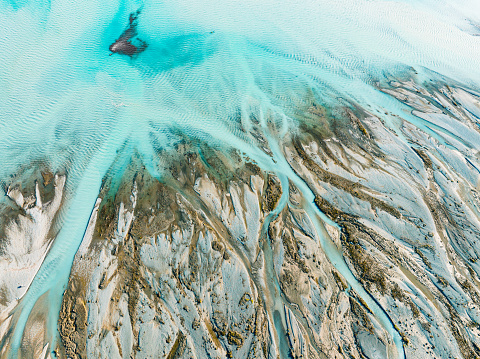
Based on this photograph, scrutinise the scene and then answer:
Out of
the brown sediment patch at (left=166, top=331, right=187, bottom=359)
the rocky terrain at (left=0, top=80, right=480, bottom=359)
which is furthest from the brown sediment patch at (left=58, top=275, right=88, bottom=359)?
the brown sediment patch at (left=166, top=331, right=187, bottom=359)

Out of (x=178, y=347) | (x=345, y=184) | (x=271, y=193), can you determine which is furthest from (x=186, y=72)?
(x=178, y=347)

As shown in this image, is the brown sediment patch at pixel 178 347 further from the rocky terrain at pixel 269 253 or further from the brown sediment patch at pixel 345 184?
the brown sediment patch at pixel 345 184

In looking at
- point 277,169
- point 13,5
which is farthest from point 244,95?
point 13,5

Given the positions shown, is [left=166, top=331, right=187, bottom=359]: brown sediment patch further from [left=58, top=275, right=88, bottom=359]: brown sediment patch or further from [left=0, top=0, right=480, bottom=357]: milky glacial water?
[left=0, top=0, right=480, bottom=357]: milky glacial water

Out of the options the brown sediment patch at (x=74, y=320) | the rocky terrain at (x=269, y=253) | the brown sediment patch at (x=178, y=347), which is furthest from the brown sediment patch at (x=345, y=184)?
the brown sediment patch at (x=74, y=320)

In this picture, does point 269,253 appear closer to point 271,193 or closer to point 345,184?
point 271,193
